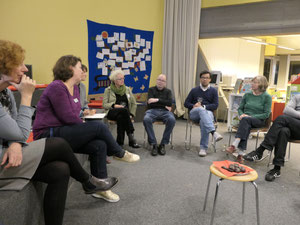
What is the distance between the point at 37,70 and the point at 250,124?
11.2 feet

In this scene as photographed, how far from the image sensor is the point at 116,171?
2.66 metres

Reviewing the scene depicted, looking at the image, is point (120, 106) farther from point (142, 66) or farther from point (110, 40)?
point (142, 66)

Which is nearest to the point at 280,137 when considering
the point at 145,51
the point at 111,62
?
the point at 111,62

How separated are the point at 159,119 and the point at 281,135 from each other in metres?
1.52

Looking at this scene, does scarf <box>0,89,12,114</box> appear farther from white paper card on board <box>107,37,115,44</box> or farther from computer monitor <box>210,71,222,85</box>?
computer monitor <box>210,71,222,85</box>

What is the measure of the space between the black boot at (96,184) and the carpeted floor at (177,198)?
17 centimetres

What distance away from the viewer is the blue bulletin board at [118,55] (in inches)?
184

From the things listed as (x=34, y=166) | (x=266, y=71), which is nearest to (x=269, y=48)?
(x=266, y=71)

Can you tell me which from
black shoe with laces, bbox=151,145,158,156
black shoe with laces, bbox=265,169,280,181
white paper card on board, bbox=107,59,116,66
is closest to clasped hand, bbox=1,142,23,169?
black shoe with laces, bbox=151,145,158,156

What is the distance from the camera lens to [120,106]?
3.26 metres

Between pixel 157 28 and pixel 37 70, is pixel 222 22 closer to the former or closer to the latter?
pixel 157 28

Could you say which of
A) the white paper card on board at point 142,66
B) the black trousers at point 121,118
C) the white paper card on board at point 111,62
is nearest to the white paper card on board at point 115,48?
the white paper card on board at point 111,62

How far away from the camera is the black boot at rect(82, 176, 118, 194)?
5.97 ft

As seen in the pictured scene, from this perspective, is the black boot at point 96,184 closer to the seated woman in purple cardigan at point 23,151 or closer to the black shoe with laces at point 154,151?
→ the seated woman in purple cardigan at point 23,151
